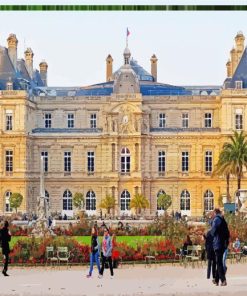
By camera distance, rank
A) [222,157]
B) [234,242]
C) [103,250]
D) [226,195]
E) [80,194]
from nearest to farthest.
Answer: [103,250] → [234,242] → [222,157] → [226,195] → [80,194]

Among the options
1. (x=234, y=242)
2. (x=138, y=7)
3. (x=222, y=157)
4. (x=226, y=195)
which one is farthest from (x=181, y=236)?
(x=226, y=195)

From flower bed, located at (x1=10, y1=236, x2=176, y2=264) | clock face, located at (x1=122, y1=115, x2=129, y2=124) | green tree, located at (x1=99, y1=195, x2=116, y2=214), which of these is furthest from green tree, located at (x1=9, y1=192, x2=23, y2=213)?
flower bed, located at (x1=10, y1=236, x2=176, y2=264)

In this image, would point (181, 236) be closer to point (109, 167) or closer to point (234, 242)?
point (234, 242)

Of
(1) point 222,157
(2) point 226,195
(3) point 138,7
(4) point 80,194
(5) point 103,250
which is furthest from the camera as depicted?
(4) point 80,194

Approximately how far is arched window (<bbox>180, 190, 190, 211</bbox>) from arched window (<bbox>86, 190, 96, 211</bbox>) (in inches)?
213

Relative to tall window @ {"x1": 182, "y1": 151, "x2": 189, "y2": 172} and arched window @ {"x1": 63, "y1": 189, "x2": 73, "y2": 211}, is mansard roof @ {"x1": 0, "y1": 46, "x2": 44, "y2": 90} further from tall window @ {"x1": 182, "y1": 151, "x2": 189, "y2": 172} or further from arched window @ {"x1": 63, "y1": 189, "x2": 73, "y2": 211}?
tall window @ {"x1": 182, "y1": 151, "x2": 189, "y2": 172}

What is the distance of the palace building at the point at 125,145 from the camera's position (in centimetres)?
5709

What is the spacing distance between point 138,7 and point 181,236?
55.6 feet

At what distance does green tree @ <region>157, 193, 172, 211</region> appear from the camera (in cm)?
5572

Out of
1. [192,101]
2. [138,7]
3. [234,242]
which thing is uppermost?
[192,101]

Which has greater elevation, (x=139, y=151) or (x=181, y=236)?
(x=139, y=151)

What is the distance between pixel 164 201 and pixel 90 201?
5189 mm

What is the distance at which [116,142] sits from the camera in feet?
190

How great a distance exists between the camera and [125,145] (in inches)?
2283
